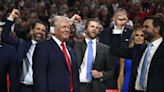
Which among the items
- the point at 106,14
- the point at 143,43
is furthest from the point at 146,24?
the point at 106,14

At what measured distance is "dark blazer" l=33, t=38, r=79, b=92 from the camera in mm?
8648

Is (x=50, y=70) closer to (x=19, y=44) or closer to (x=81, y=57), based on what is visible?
(x=81, y=57)

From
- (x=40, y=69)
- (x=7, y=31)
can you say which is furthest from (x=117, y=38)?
(x=40, y=69)

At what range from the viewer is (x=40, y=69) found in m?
8.68

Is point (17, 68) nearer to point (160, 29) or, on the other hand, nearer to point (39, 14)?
point (160, 29)

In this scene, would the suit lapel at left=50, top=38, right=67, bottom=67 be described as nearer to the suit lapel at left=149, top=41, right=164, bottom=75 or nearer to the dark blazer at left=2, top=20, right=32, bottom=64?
the suit lapel at left=149, top=41, right=164, bottom=75

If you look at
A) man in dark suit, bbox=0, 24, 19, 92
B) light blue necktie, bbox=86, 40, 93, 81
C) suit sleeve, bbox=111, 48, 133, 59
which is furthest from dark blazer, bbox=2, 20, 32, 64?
suit sleeve, bbox=111, 48, 133, 59

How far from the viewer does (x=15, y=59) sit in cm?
1033

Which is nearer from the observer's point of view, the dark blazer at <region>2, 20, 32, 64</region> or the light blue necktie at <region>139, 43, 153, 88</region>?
the light blue necktie at <region>139, 43, 153, 88</region>

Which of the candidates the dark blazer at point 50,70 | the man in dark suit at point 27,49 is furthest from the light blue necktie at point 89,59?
the dark blazer at point 50,70

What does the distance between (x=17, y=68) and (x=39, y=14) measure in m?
9.24

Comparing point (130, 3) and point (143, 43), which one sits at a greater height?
point (130, 3)

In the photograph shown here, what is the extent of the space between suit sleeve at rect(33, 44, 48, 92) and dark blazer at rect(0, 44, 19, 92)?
4.60ft

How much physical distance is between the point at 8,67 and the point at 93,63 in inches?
58.0
